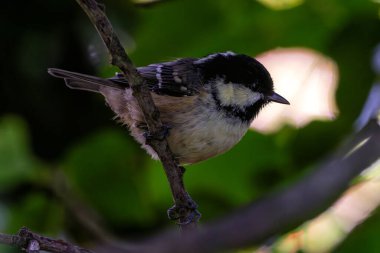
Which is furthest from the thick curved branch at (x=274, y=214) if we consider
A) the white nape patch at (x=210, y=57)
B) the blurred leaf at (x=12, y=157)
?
the blurred leaf at (x=12, y=157)

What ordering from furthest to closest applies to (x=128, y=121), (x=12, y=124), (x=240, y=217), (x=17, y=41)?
1. (x=17, y=41)
2. (x=12, y=124)
3. (x=128, y=121)
4. (x=240, y=217)

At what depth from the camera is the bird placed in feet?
7.75

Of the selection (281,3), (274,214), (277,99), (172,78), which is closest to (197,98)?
(172,78)

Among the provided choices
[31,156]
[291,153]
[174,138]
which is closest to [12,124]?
[31,156]

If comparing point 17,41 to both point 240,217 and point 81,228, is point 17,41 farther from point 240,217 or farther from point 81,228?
point 240,217

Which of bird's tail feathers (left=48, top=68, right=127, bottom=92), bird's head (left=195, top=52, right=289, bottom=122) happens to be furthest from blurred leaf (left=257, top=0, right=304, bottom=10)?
bird's tail feathers (left=48, top=68, right=127, bottom=92)

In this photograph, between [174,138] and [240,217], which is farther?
[174,138]

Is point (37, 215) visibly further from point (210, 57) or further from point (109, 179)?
point (210, 57)

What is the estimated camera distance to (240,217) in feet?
2.66

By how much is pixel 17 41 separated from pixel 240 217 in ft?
8.17

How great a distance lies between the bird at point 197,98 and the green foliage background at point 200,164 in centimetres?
18

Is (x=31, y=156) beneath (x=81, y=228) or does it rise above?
above

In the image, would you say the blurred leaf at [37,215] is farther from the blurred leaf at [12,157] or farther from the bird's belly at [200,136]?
the bird's belly at [200,136]

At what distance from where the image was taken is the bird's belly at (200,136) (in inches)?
92.2
